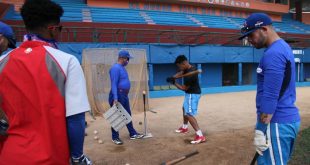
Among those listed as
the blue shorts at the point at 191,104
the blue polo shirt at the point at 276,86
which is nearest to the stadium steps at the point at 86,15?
the blue shorts at the point at 191,104

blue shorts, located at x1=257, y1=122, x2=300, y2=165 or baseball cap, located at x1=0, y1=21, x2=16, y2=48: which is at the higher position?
baseball cap, located at x1=0, y1=21, x2=16, y2=48

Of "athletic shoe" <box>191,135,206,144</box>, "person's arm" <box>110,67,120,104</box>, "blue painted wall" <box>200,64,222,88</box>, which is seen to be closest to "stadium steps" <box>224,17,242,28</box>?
"blue painted wall" <box>200,64,222,88</box>

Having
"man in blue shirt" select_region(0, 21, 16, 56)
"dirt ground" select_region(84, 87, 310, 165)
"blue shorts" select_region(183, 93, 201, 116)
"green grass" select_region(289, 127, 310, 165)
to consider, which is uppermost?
"man in blue shirt" select_region(0, 21, 16, 56)

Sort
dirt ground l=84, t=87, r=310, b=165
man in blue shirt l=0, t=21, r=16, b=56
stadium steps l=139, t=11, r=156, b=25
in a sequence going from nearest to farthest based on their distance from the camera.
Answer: man in blue shirt l=0, t=21, r=16, b=56, dirt ground l=84, t=87, r=310, b=165, stadium steps l=139, t=11, r=156, b=25

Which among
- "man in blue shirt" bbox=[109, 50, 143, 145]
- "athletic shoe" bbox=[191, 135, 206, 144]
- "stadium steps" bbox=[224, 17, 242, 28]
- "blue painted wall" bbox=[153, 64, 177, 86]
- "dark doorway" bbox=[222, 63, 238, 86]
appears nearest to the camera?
"athletic shoe" bbox=[191, 135, 206, 144]

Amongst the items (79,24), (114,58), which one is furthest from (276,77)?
(79,24)

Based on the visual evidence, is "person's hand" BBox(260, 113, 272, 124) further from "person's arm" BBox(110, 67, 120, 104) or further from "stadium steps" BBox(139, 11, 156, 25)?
"stadium steps" BBox(139, 11, 156, 25)

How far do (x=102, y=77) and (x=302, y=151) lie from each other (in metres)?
6.48

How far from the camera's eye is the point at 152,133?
6.55 metres

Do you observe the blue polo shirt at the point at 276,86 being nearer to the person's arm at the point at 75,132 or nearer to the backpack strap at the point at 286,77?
the backpack strap at the point at 286,77

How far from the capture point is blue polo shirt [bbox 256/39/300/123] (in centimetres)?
225

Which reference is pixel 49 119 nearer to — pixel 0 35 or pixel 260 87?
pixel 0 35

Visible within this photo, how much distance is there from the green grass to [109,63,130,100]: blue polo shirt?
3.19 metres

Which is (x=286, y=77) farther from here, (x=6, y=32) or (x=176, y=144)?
(x=176, y=144)
